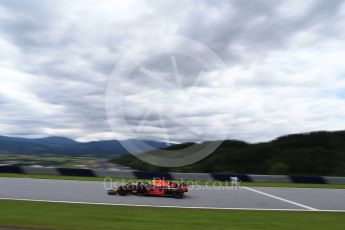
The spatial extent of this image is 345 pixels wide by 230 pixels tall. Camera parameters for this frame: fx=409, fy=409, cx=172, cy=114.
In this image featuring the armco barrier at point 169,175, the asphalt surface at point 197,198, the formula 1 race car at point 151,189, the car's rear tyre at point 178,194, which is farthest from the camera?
the armco barrier at point 169,175

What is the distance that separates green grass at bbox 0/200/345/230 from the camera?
7.93 m

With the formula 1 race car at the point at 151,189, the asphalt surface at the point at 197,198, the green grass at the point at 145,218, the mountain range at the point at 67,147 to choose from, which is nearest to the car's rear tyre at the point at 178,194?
the formula 1 race car at the point at 151,189

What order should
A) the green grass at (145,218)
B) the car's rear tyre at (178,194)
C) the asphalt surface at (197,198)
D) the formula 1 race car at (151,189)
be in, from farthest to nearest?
the formula 1 race car at (151,189)
the car's rear tyre at (178,194)
the asphalt surface at (197,198)
the green grass at (145,218)

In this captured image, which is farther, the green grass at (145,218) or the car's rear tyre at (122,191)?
the car's rear tyre at (122,191)

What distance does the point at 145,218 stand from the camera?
8.77 m

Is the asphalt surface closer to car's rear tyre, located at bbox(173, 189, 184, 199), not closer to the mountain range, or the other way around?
car's rear tyre, located at bbox(173, 189, 184, 199)

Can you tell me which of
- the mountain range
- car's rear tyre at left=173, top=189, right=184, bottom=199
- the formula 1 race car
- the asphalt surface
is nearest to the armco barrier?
the mountain range

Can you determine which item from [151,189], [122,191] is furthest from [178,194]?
[122,191]

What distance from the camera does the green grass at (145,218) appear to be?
26.0ft

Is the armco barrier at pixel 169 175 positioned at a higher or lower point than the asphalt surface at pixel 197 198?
higher

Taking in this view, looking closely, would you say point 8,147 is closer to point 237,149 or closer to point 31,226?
Result: point 31,226

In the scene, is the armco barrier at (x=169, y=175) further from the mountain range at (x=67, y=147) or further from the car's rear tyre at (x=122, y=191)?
the car's rear tyre at (x=122, y=191)

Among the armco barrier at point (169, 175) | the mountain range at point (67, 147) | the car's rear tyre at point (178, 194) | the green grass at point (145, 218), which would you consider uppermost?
the mountain range at point (67, 147)

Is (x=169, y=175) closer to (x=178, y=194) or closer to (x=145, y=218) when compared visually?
(x=178, y=194)
